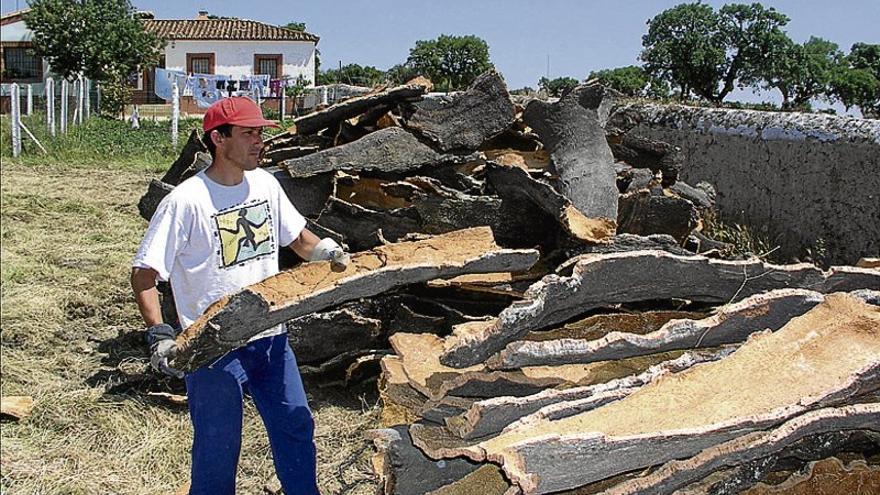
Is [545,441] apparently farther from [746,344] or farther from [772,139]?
[772,139]

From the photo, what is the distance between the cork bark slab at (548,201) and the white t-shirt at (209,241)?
150 centimetres

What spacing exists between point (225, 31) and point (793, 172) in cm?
3272

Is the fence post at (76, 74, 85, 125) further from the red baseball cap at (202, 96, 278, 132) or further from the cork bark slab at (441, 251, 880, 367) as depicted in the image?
the cork bark slab at (441, 251, 880, 367)

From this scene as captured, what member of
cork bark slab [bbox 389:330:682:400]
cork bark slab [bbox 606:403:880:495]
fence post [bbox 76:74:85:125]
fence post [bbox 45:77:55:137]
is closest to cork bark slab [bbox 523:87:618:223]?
cork bark slab [bbox 389:330:682:400]

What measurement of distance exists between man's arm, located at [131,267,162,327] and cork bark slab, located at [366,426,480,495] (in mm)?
854

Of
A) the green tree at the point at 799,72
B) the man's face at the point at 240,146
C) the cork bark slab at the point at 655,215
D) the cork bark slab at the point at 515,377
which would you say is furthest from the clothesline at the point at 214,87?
the green tree at the point at 799,72

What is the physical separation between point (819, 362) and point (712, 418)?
43 cm

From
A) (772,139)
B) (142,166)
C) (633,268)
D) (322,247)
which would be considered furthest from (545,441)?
(142,166)

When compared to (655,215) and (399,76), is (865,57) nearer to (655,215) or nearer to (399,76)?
(399,76)

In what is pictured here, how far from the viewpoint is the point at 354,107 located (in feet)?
15.7

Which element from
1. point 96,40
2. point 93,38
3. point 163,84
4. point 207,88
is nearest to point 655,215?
point 207,88

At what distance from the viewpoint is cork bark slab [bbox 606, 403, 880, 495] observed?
1.99 m

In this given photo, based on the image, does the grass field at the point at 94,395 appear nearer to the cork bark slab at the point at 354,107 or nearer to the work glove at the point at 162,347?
the work glove at the point at 162,347

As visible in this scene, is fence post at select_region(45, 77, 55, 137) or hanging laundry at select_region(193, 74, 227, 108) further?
hanging laundry at select_region(193, 74, 227, 108)
